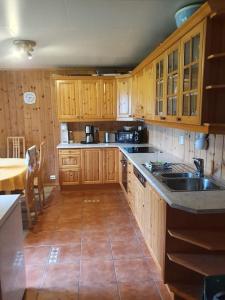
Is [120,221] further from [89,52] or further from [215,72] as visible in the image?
[89,52]

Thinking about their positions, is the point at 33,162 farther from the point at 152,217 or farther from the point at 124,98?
the point at 124,98

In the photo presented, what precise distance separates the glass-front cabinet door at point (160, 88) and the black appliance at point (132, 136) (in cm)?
184

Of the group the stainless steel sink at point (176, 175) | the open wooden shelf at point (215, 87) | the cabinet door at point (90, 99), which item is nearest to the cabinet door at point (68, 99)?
the cabinet door at point (90, 99)

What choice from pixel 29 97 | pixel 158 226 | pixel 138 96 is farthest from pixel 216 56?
pixel 29 97

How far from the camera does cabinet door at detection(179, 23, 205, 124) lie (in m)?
1.80

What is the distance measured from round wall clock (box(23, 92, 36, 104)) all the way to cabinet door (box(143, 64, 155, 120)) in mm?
2467

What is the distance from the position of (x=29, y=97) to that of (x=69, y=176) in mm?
1808

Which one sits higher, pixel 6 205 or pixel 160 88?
pixel 160 88

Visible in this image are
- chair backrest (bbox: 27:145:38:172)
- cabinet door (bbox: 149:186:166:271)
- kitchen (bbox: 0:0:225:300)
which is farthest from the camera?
chair backrest (bbox: 27:145:38:172)

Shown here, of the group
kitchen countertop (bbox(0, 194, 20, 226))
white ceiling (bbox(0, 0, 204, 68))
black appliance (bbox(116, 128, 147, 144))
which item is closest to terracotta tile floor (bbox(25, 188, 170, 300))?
kitchen countertop (bbox(0, 194, 20, 226))

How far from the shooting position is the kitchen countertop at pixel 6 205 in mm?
1543

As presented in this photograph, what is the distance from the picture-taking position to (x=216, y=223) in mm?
1861

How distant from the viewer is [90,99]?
4680 mm

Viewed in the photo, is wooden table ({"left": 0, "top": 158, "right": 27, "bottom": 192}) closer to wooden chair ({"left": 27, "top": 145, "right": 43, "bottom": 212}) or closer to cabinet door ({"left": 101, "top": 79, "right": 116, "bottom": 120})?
wooden chair ({"left": 27, "top": 145, "right": 43, "bottom": 212})
